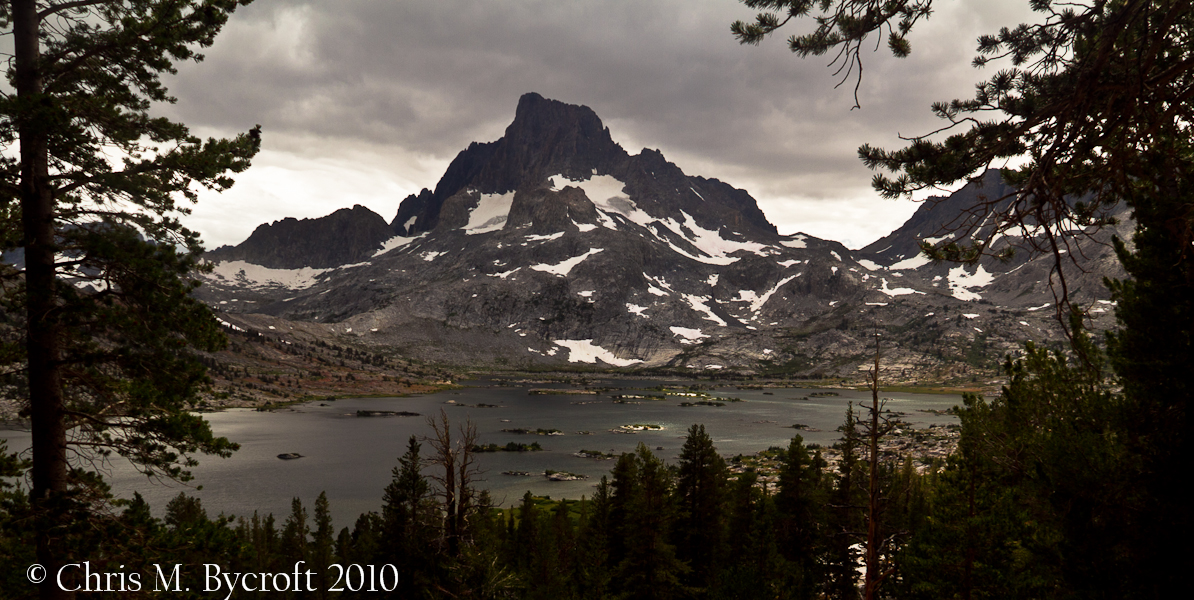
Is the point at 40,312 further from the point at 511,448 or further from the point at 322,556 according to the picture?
the point at 511,448

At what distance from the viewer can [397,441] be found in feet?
399

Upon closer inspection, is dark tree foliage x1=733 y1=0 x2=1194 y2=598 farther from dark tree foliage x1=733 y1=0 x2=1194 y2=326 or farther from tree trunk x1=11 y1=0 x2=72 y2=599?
tree trunk x1=11 y1=0 x2=72 y2=599

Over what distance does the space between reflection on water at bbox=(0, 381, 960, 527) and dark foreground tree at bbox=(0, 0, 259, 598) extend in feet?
99.7

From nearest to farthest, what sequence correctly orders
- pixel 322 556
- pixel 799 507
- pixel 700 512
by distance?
pixel 700 512, pixel 799 507, pixel 322 556

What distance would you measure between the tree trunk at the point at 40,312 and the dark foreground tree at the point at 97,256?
0.8 inches

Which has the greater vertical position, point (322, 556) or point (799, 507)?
point (799, 507)

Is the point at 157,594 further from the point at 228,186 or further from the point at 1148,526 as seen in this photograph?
the point at 1148,526

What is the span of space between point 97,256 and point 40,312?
4.00ft

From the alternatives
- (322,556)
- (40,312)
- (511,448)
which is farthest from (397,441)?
(40,312)

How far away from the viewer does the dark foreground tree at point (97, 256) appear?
1019cm

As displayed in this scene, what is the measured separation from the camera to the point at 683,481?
139ft

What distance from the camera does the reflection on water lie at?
80312 millimetres

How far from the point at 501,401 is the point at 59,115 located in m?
189

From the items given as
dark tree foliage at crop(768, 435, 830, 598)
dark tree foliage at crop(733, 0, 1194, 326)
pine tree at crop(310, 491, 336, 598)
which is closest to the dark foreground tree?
dark tree foliage at crop(733, 0, 1194, 326)
